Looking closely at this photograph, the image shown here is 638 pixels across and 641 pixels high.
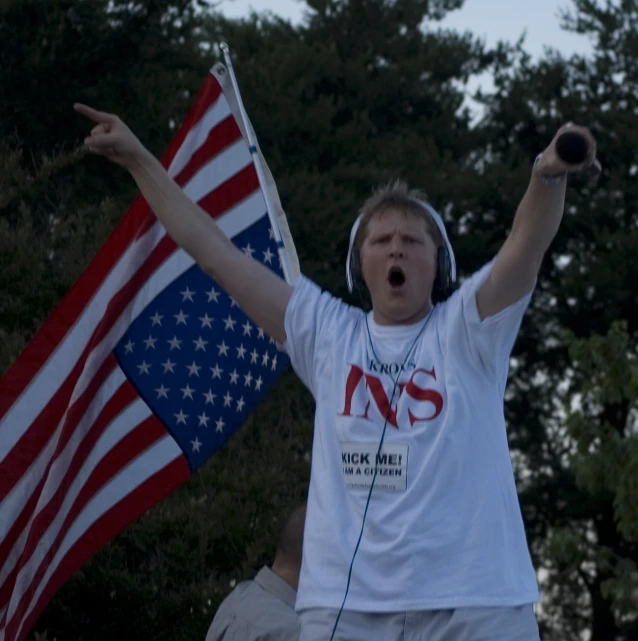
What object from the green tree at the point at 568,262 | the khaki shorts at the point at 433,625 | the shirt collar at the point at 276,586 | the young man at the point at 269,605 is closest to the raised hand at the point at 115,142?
the khaki shorts at the point at 433,625

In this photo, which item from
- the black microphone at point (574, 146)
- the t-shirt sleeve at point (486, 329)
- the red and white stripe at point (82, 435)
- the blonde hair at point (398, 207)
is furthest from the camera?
the red and white stripe at point (82, 435)

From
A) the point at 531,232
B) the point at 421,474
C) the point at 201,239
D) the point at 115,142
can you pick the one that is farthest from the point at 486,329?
the point at 115,142

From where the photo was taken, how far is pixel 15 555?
200 inches

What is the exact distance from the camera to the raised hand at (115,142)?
11.7 ft

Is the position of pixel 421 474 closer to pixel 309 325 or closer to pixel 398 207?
pixel 309 325

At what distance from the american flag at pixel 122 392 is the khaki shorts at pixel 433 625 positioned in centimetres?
226

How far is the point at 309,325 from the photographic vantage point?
3314 millimetres

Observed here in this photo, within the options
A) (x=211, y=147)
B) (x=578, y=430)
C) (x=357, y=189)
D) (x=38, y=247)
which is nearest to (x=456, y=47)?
(x=357, y=189)

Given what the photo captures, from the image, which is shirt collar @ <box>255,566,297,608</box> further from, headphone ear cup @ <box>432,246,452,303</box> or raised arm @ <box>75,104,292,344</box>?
headphone ear cup @ <box>432,246,452,303</box>

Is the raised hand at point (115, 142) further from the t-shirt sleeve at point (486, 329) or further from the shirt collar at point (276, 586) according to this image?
the shirt collar at point (276, 586)

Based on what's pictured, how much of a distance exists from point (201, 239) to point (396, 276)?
1.81ft

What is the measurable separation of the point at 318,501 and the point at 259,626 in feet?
5.34

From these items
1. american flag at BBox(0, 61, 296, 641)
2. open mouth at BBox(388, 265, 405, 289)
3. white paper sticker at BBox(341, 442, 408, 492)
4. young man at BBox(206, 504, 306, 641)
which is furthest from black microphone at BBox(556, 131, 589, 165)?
american flag at BBox(0, 61, 296, 641)

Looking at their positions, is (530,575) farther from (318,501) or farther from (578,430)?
(578,430)
